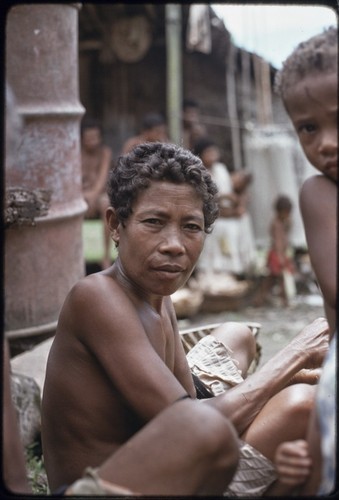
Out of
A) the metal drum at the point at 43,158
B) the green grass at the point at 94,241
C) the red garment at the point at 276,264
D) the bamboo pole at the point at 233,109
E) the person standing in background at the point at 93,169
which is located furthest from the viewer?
the bamboo pole at the point at 233,109

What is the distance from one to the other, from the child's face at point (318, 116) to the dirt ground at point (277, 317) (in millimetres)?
4977

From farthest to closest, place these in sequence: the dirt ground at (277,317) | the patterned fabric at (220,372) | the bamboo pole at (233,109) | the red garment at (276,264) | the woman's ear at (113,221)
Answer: the bamboo pole at (233,109) < the red garment at (276,264) < the dirt ground at (277,317) < the woman's ear at (113,221) < the patterned fabric at (220,372)

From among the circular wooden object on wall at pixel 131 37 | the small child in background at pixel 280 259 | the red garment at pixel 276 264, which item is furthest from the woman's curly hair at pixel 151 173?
the circular wooden object on wall at pixel 131 37

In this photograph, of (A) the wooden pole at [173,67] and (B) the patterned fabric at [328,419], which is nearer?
(B) the patterned fabric at [328,419]

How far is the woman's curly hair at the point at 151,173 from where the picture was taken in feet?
9.23

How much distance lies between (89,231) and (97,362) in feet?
21.9

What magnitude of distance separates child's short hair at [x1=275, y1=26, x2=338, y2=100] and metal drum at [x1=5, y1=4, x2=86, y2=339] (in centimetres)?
277

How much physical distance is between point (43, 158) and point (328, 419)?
3229mm

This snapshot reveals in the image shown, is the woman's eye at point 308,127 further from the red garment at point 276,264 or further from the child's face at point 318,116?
the red garment at point 276,264

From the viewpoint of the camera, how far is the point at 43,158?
4.89 metres

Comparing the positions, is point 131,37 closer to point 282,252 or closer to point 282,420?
point 282,252

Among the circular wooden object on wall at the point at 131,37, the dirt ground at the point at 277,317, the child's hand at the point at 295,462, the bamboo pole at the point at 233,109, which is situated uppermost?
the circular wooden object on wall at the point at 131,37

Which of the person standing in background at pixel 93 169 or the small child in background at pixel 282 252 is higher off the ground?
Result: the person standing in background at pixel 93 169

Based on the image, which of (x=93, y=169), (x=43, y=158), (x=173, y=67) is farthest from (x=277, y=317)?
(x=43, y=158)
